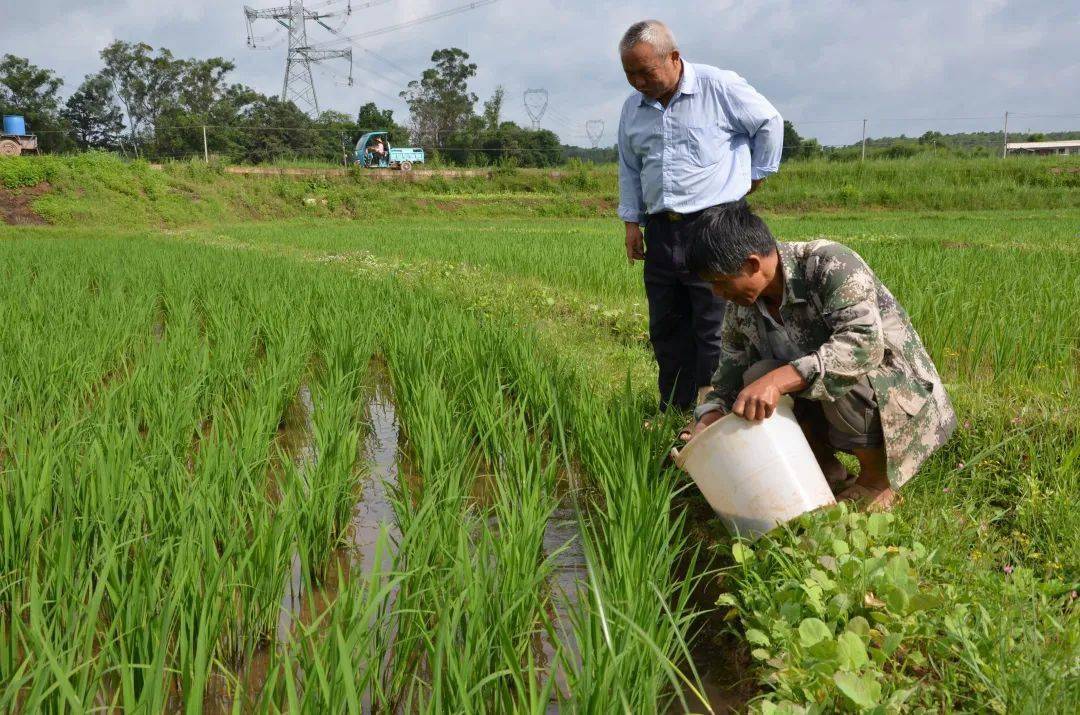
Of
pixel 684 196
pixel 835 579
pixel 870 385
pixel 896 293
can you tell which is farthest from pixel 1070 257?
pixel 835 579

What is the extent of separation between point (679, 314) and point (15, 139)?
24.2m

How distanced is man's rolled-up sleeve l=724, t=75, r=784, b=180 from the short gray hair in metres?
0.30

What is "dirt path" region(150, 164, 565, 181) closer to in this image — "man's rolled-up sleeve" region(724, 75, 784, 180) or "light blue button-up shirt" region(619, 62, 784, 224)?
"light blue button-up shirt" region(619, 62, 784, 224)

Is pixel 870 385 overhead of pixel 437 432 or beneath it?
overhead

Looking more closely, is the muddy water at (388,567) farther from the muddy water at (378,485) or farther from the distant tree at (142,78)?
the distant tree at (142,78)

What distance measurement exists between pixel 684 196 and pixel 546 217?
20.1 meters

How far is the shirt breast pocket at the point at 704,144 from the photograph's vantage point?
8.42ft

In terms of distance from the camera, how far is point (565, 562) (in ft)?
6.14

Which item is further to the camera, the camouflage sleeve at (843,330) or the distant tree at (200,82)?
the distant tree at (200,82)

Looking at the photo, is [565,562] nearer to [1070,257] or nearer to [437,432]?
[437,432]

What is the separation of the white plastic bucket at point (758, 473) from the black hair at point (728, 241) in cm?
33

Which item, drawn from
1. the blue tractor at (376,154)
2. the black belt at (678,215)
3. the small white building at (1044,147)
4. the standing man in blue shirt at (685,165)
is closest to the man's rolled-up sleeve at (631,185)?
the standing man in blue shirt at (685,165)

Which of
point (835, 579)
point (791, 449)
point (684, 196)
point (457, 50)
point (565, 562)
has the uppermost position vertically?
point (457, 50)

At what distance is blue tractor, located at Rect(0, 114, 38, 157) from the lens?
2075 centimetres
